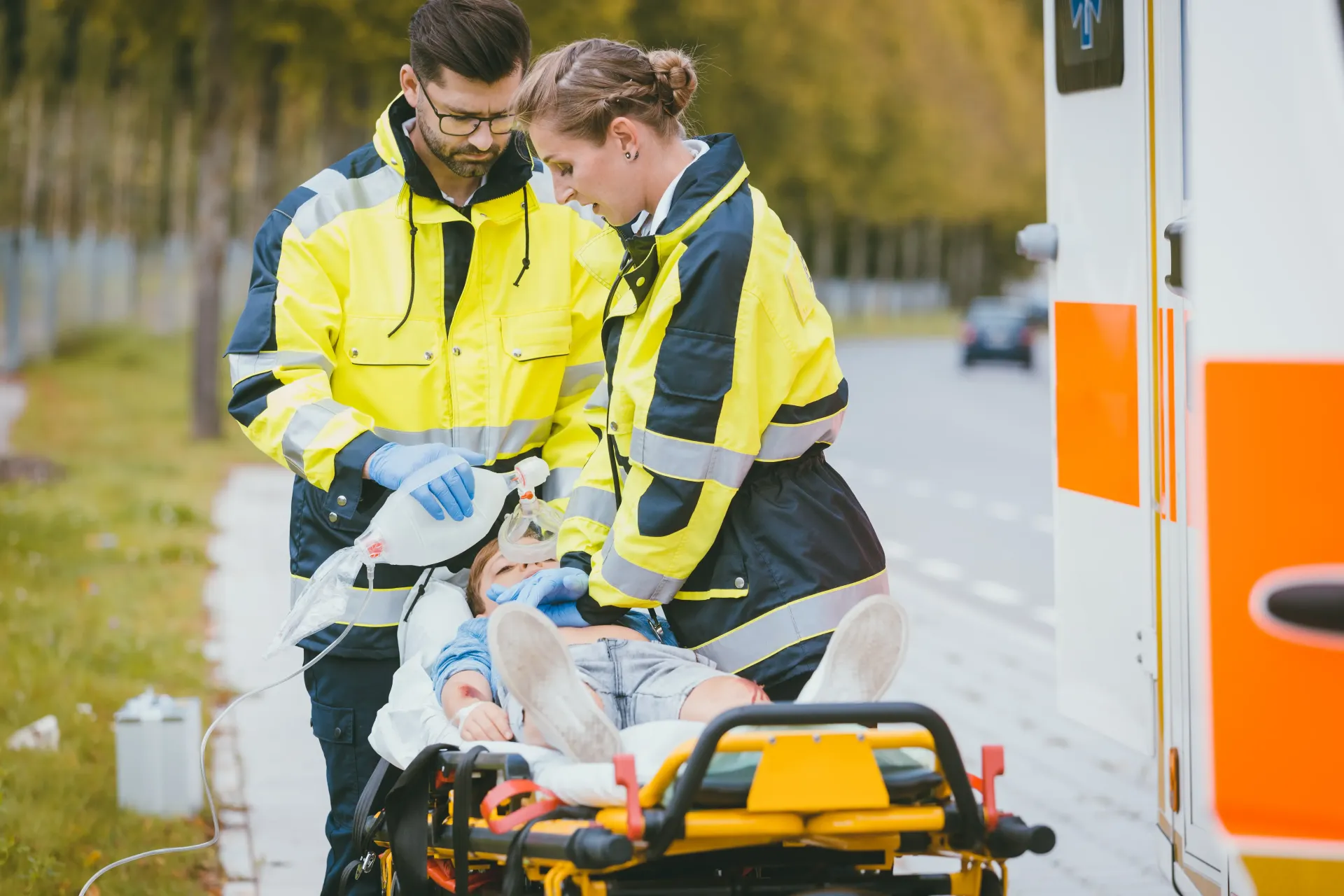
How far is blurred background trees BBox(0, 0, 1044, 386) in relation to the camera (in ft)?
57.8

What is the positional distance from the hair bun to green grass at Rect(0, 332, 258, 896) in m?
2.87

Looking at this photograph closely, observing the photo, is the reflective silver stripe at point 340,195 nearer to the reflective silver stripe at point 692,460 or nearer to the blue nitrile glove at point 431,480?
the blue nitrile glove at point 431,480

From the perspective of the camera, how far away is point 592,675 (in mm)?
3328

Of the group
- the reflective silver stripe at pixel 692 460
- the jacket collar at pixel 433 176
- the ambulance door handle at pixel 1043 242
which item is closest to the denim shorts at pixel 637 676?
the reflective silver stripe at pixel 692 460

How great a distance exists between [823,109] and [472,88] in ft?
147

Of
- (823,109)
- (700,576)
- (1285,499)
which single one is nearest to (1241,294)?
(1285,499)

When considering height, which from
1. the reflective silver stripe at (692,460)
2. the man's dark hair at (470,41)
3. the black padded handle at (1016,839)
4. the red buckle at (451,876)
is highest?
the man's dark hair at (470,41)

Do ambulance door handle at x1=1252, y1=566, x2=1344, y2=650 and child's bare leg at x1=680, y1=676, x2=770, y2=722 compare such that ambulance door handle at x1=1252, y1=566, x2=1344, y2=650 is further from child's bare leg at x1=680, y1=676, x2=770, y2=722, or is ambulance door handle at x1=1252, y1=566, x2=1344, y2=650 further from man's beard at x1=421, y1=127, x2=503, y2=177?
man's beard at x1=421, y1=127, x2=503, y2=177

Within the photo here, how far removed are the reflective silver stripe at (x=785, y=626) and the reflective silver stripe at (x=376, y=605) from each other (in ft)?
3.49

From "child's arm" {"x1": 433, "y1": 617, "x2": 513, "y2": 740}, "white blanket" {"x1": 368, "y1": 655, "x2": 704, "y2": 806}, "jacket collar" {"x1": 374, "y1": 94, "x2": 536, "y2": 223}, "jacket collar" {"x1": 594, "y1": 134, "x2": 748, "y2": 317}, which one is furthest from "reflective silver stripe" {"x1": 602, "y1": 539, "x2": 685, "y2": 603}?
"jacket collar" {"x1": 374, "y1": 94, "x2": 536, "y2": 223}

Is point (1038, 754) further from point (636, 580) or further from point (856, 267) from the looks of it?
point (856, 267)

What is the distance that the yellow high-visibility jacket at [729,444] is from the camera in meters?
3.14

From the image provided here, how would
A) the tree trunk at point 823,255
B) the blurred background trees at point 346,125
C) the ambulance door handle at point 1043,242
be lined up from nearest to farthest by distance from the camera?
1. the ambulance door handle at point 1043,242
2. the blurred background trees at point 346,125
3. the tree trunk at point 823,255

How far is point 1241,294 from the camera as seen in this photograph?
2.37 m
